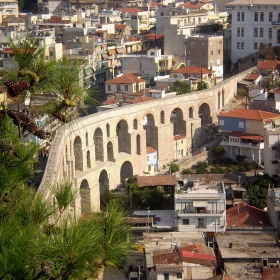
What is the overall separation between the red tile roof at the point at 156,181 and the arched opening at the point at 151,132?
11.5ft

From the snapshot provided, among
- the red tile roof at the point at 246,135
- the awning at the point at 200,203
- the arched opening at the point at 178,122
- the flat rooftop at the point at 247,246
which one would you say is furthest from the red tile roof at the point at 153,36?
the flat rooftop at the point at 247,246

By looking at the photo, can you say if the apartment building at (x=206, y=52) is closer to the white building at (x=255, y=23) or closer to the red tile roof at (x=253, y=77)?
the red tile roof at (x=253, y=77)

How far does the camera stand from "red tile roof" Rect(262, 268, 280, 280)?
1580cm

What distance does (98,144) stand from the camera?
26078 millimetres

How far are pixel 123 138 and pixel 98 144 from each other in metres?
1.62

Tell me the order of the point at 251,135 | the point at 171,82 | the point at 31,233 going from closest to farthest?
the point at 31,233 → the point at 251,135 → the point at 171,82

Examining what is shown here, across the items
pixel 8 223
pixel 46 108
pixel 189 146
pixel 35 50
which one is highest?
pixel 35 50

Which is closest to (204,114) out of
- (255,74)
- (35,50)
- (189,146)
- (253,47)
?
(189,146)

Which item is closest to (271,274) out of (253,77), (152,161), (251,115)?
(152,161)

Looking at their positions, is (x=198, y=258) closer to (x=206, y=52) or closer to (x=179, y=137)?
(x=179, y=137)

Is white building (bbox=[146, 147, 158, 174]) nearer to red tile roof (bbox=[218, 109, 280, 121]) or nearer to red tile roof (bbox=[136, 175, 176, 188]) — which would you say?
red tile roof (bbox=[136, 175, 176, 188])

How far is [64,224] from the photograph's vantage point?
17.2ft

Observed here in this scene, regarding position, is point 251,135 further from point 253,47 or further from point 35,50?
point 35,50

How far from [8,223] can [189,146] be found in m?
24.8
